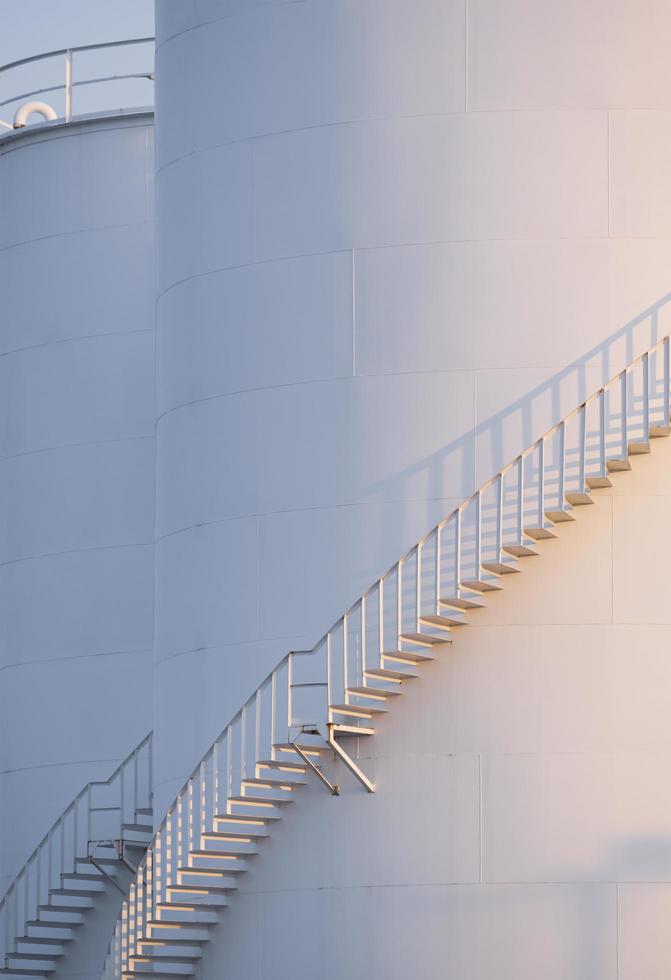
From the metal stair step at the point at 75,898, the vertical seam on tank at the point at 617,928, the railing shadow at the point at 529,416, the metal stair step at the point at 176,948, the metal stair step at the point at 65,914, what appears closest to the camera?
the vertical seam on tank at the point at 617,928

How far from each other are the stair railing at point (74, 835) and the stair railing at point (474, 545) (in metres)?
7.48

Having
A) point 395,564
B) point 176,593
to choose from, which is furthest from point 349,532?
point 176,593

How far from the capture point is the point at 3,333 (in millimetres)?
39000

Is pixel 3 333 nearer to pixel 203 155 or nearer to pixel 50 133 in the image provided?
pixel 50 133

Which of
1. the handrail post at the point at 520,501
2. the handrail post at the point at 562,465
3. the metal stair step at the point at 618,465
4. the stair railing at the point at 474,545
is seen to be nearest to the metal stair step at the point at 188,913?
the stair railing at the point at 474,545

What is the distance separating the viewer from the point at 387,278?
28.3 meters

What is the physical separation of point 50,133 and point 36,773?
11437 millimetres

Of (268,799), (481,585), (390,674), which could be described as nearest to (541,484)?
(481,585)

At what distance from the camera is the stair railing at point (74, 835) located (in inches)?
1380

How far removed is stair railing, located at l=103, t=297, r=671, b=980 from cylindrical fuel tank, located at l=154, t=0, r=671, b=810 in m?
0.36

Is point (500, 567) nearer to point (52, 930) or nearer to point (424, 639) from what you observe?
point (424, 639)

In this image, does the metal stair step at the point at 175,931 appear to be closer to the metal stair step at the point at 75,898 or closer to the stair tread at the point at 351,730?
the stair tread at the point at 351,730

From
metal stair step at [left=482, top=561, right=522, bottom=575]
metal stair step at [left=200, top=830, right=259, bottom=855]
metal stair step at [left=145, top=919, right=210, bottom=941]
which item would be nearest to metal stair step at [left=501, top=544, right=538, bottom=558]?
metal stair step at [left=482, top=561, right=522, bottom=575]

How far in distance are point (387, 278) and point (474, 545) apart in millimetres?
3728
